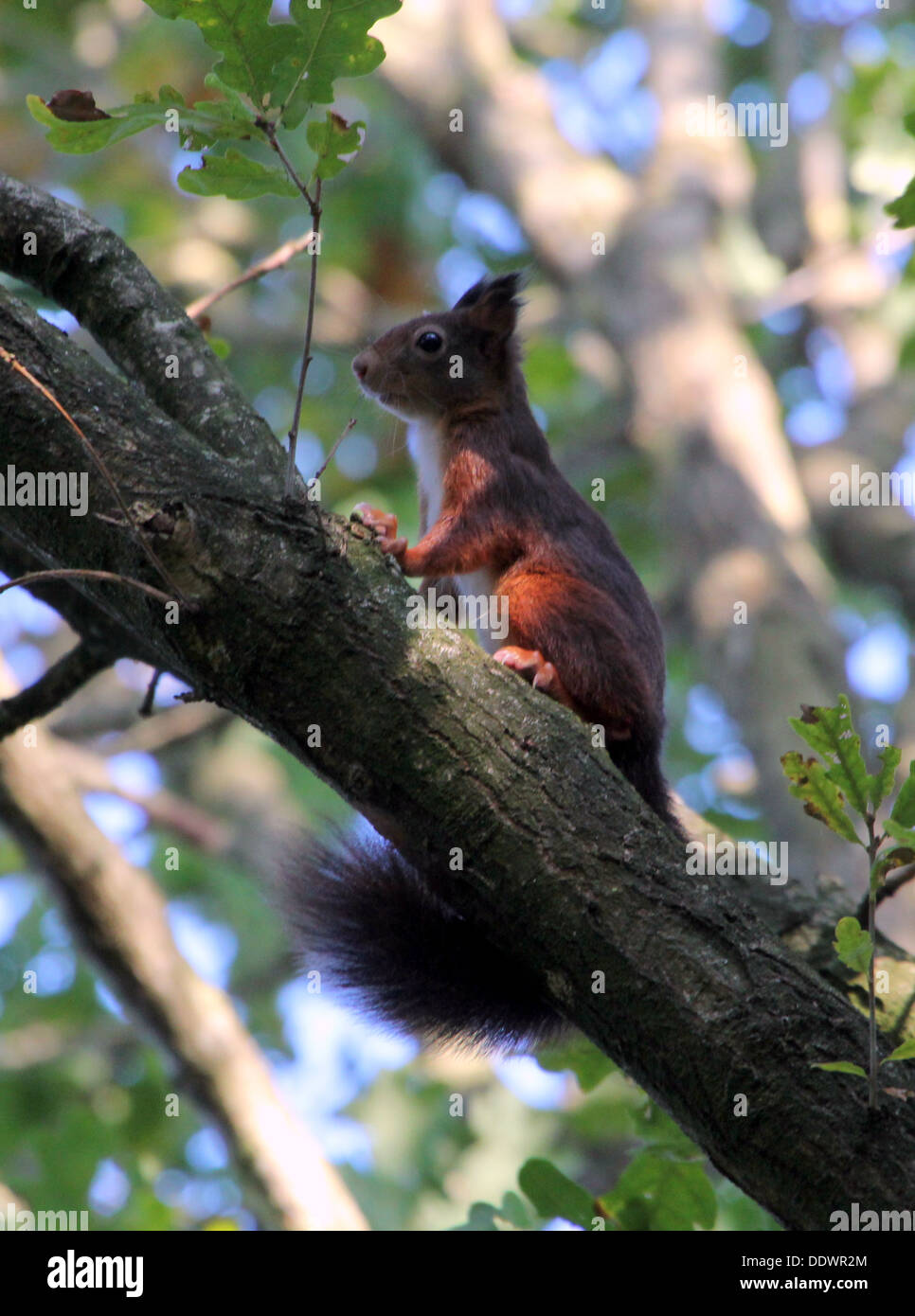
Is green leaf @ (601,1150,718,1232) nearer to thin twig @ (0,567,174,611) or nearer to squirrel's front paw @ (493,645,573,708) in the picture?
squirrel's front paw @ (493,645,573,708)

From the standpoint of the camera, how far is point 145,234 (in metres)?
9.35

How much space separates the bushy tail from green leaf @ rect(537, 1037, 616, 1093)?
1.03 feet

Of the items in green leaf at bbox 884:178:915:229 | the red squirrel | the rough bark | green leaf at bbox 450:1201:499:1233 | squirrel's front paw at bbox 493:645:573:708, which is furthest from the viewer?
green leaf at bbox 450:1201:499:1233

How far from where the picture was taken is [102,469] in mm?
2074

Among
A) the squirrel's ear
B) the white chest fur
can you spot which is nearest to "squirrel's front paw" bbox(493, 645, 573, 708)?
the white chest fur

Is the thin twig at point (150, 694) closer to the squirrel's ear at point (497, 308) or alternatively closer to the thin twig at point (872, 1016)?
the thin twig at point (872, 1016)

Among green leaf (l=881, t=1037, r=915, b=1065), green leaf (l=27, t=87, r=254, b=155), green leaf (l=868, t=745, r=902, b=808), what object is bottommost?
green leaf (l=881, t=1037, r=915, b=1065)

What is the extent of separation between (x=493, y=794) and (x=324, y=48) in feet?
4.15

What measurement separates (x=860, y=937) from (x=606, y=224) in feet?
21.1

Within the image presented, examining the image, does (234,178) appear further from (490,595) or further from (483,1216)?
(483,1216)

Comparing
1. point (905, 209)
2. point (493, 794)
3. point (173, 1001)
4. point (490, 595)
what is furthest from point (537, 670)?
point (173, 1001)

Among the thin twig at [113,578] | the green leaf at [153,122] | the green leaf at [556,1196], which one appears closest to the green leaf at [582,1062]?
the green leaf at [556,1196]

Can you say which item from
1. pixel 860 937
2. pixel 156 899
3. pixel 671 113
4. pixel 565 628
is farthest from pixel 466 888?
pixel 671 113

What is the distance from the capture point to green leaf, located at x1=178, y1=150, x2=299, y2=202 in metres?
2.17
